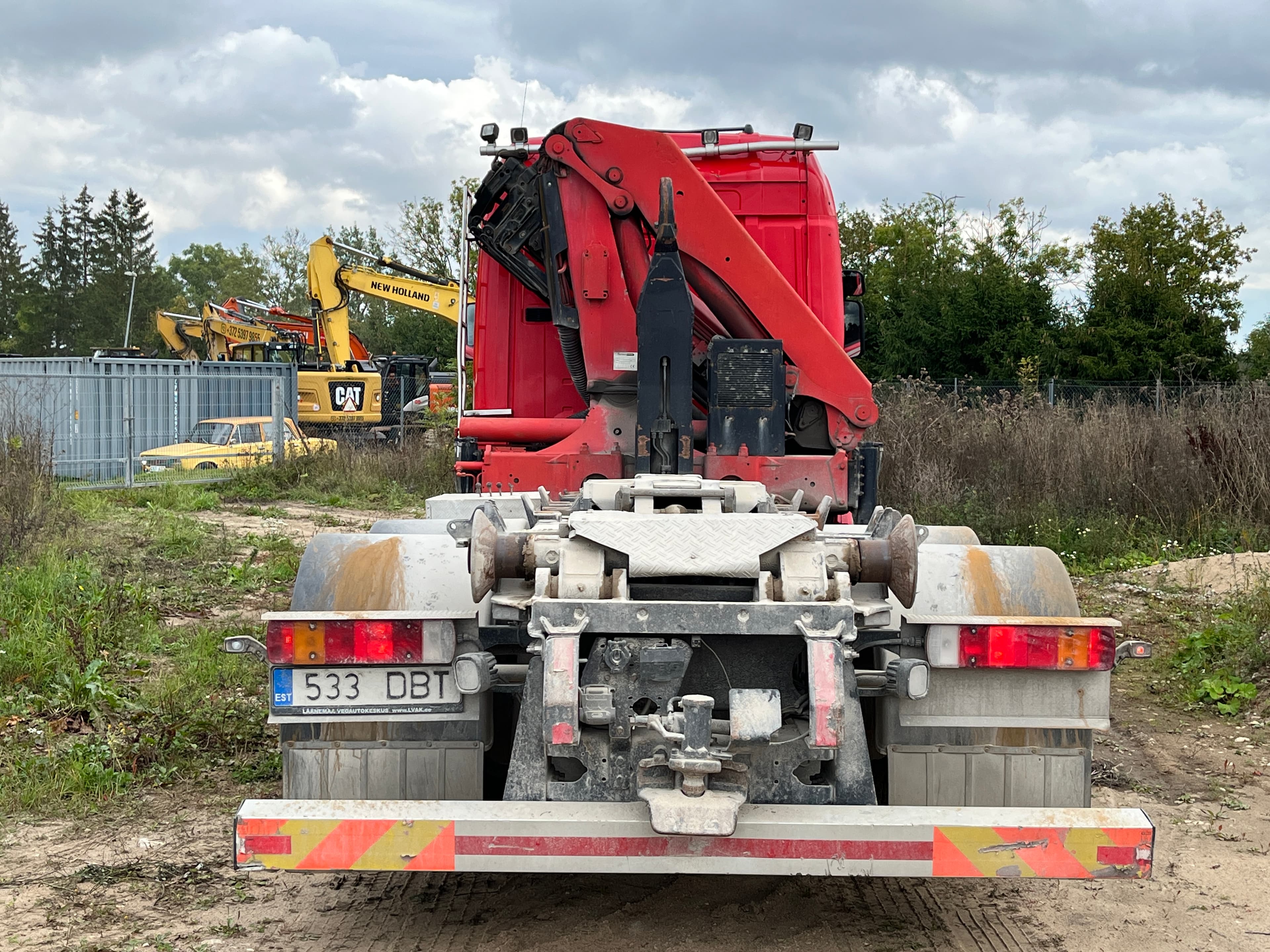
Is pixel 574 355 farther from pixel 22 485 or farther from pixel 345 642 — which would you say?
pixel 22 485

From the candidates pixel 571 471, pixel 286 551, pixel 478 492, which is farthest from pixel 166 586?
pixel 571 471

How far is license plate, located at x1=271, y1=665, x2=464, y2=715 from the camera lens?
3.36 meters

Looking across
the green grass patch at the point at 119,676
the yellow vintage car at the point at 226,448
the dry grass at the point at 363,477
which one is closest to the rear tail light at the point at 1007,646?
the green grass patch at the point at 119,676

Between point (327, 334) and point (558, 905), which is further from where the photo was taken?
point (327, 334)

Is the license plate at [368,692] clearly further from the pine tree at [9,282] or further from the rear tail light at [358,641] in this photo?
the pine tree at [9,282]

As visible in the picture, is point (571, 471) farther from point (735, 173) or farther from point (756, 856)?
point (756, 856)

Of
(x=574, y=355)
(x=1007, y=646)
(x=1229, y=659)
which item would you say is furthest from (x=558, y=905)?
(x=1229, y=659)

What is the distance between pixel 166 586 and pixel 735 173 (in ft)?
17.6

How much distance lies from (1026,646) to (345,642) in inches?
75.6

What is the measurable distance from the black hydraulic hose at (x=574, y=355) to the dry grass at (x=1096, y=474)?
6270 millimetres

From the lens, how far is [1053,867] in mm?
2969

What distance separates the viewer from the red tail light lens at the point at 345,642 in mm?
3303

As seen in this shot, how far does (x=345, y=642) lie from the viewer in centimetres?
331

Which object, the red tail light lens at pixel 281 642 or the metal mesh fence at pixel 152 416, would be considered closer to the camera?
the red tail light lens at pixel 281 642
